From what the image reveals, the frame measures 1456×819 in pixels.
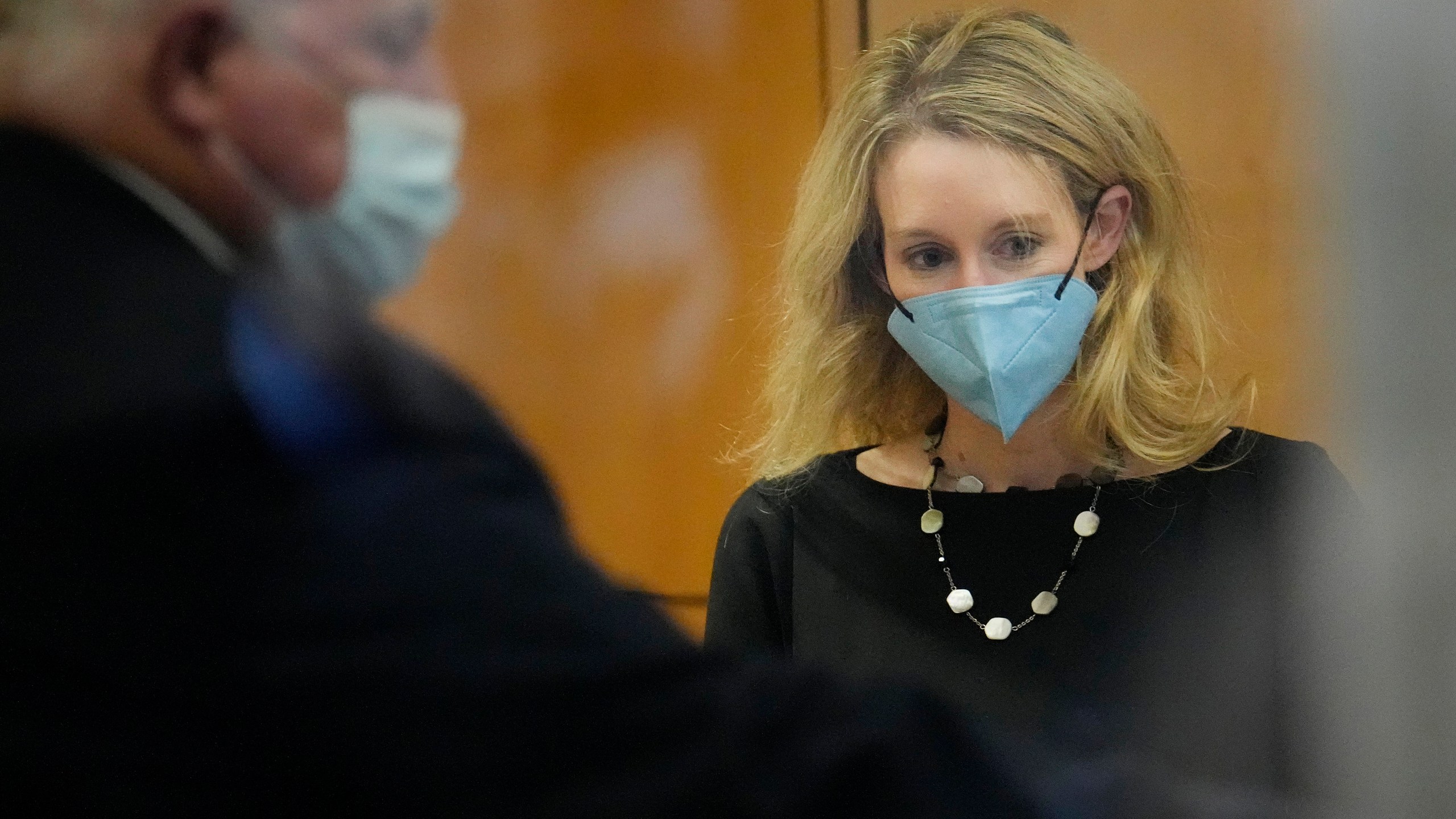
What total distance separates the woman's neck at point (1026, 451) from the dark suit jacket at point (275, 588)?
207 millimetres

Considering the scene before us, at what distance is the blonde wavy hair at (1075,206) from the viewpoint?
0.55 meters

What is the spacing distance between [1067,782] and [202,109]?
16.0 inches

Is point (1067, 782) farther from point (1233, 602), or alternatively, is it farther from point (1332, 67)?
point (1332, 67)

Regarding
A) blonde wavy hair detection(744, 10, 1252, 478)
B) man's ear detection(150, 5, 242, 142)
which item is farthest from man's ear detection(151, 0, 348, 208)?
blonde wavy hair detection(744, 10, 1252, 478)

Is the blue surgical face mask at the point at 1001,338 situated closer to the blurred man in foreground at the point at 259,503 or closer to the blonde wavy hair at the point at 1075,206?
the blonde wavy hair at the point at 1075,206

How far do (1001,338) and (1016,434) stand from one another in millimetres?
62

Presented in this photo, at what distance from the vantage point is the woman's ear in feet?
1.82

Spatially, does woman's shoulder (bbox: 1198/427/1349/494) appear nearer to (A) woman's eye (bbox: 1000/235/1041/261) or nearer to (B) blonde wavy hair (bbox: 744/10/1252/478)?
(B) blonde wavy hair (bbox: 744/10/1252/478)

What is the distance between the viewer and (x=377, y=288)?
424 millimetres

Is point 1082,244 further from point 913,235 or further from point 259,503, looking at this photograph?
point 259,503

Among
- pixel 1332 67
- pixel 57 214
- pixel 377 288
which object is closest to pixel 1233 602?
pixel 1332 67

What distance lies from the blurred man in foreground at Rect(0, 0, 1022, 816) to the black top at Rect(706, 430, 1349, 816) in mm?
91

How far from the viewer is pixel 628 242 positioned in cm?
51

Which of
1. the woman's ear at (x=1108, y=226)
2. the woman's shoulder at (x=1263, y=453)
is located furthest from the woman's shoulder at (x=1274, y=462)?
the woman's ear at (x=1108, y=226)
